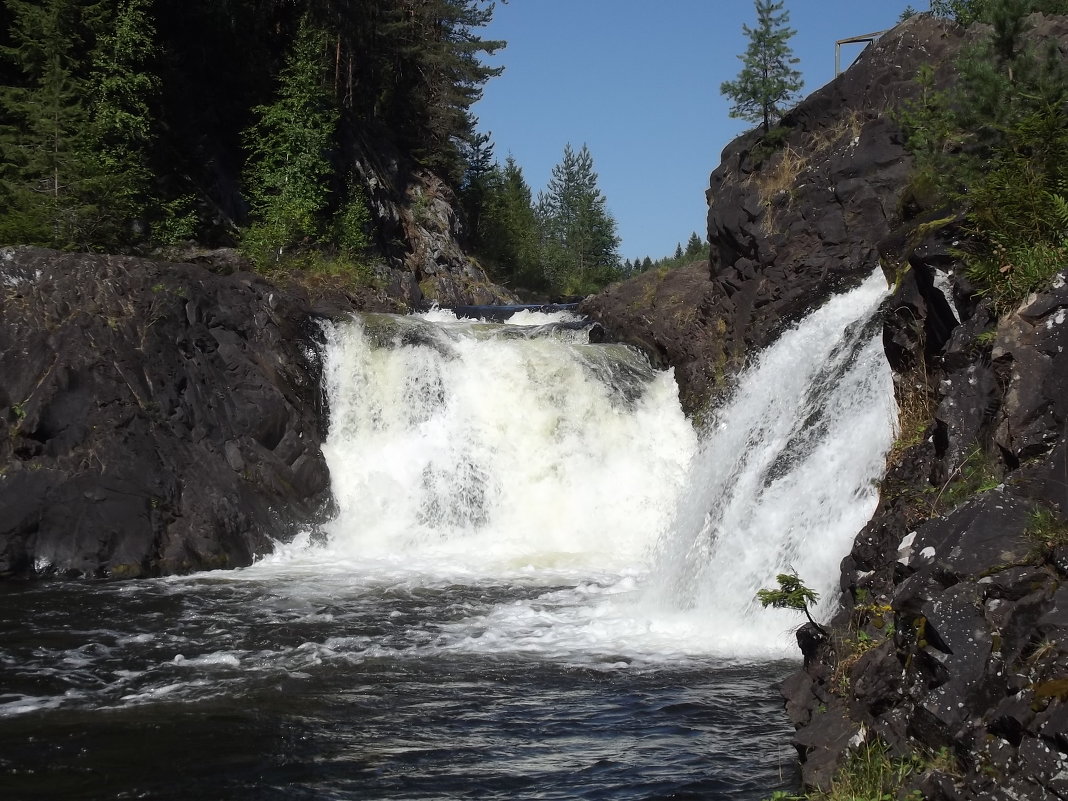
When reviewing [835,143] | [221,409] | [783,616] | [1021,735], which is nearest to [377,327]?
[221,409]

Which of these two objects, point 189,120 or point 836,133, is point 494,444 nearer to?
point 836,133

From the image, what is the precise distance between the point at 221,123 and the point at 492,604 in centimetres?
2096

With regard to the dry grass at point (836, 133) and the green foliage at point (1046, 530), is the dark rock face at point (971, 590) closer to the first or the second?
the green foliage at point (1046, 530)

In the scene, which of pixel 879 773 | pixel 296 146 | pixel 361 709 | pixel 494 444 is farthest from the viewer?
pixel 296 146

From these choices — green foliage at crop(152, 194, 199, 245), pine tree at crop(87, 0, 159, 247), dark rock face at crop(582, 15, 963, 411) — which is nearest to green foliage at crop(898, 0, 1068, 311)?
dark rock face at crop(582, 15, 963, 411)

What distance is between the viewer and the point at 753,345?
701 inches

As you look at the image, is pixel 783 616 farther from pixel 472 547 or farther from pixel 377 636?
pixel 472 547

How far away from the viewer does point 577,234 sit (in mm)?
82250

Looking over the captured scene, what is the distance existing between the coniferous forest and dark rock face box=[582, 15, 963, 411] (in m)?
8.75

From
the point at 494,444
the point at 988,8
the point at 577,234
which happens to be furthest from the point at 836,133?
the point at 577,234

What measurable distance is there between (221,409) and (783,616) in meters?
9.55

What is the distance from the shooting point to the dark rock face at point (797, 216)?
17266mm

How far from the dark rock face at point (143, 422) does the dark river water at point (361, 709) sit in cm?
229

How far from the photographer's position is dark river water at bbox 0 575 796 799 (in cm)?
629
